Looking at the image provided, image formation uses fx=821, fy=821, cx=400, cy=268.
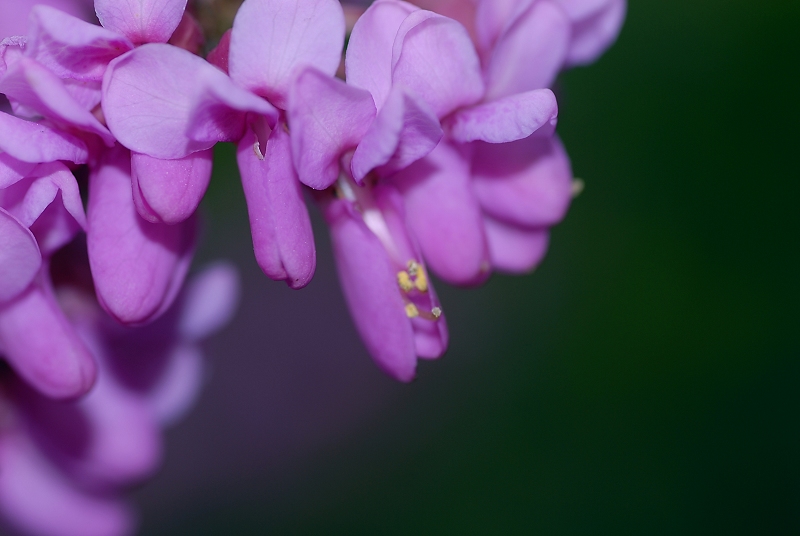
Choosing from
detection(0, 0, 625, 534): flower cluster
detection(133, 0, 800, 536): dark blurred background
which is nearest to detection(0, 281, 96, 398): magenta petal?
detection(0, 0, 625, 534): flower cluster

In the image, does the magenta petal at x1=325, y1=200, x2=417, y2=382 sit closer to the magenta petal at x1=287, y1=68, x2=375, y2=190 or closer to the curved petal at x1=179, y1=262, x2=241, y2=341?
the magenta petal at x1=287, y1=68, x2=375, y2=190

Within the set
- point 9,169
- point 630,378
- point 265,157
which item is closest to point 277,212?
point 265,157

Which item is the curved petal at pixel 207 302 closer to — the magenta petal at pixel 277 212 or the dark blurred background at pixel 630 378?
the magenta petal at pixel 277 212

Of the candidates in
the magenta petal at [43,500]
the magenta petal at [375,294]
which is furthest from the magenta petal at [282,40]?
the magenta petal at [43,500]

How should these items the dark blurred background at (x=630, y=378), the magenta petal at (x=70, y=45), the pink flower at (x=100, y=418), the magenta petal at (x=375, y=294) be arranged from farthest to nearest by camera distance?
the dark blurred background at (x=630, y=378) < the pink flower at (x=100, y=418) < the magenta petal at (x=375, y=294) < the magenta petal at (x=70, y=45)

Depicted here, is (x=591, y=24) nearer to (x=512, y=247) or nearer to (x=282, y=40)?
(x=512, y=247)
